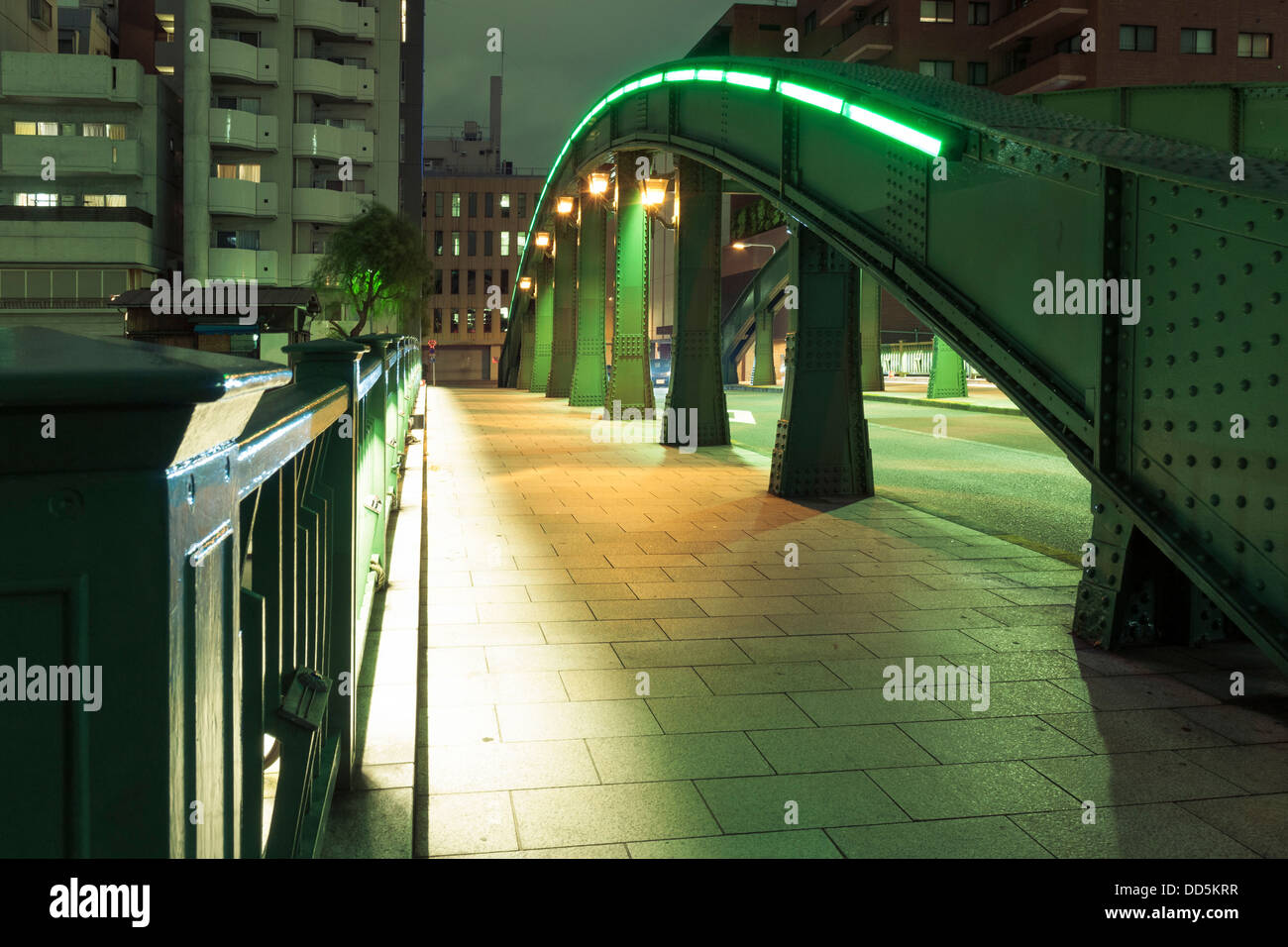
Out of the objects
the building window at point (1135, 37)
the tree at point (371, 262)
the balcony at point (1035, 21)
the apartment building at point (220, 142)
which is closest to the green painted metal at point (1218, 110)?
the apartment building at point (220, 142)

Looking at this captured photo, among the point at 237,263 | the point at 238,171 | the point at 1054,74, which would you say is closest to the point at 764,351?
the point at 1054,74

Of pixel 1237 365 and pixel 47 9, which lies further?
pixel 47 9

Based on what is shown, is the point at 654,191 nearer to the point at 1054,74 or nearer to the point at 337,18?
Answer: the point at 1054,74

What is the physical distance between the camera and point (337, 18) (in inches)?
2373

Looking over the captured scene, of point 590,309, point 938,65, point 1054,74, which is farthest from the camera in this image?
point 938,65

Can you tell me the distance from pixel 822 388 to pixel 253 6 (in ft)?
A: 181

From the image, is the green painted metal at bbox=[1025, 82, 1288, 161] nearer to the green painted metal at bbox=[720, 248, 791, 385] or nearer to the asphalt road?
the asphalt road

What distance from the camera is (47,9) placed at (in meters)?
59.4

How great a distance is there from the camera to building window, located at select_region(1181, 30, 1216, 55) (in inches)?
2146

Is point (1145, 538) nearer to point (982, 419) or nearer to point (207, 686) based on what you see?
point (207, 686)
